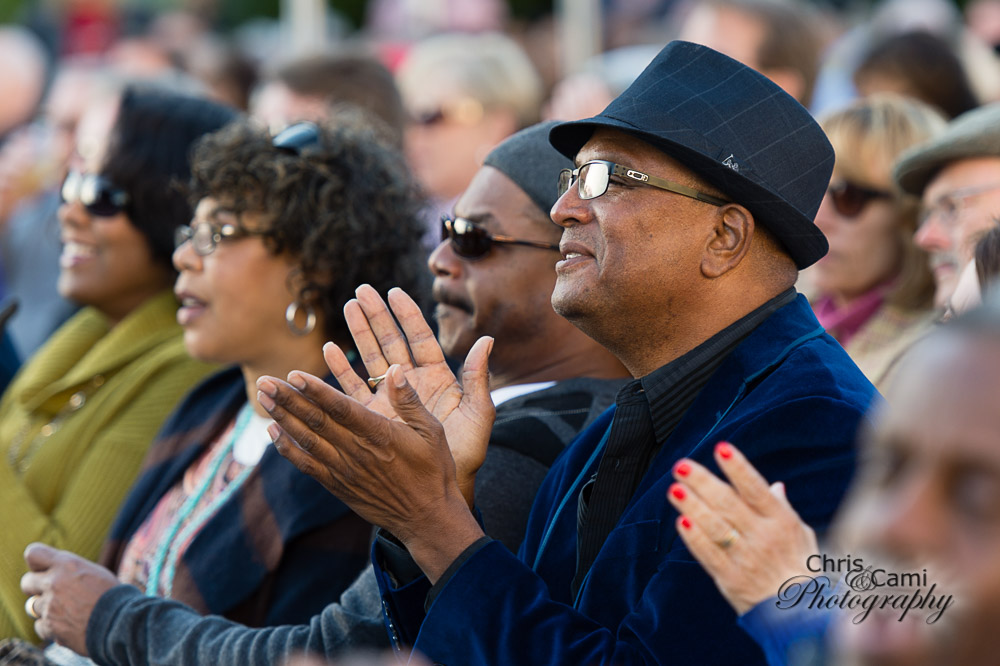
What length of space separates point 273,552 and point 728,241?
137cm

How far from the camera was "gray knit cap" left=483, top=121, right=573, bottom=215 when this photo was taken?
10.3 ft

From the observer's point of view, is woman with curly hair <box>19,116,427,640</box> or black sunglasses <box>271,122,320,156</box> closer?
woman with curly hair <box>19,116,427,640</box>

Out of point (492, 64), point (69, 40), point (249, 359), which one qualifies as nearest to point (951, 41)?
point (492, 64)

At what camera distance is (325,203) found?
345cm

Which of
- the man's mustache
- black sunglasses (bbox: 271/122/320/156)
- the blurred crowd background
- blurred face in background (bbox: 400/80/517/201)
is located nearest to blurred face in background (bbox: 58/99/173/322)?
the blurred crowd background

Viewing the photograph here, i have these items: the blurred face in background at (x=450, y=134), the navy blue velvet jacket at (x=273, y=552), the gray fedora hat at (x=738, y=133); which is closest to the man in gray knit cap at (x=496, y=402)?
the navy blue velvet jacket at (x=273, y=552)

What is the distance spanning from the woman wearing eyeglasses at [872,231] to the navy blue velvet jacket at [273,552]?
2011 mm

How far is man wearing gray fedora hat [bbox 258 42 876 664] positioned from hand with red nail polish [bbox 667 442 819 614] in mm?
294

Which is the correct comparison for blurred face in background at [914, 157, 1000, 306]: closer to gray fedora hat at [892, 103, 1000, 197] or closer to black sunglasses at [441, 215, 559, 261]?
gray fedora hat at [892, 103, 1000, 197]

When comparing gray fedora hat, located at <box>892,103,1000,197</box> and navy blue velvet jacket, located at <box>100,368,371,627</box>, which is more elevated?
gray fedora hat, located at <box>892,103,1000,197</box>

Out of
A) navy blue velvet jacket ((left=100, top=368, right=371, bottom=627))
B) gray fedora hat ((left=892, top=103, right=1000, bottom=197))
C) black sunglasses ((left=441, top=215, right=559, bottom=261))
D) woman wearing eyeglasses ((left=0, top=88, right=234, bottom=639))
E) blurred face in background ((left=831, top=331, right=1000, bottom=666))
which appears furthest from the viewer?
woman wearing eyeglasses ((left=0, top=88, right=234, bottom=639))

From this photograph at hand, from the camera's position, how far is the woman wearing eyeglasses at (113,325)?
3926mm

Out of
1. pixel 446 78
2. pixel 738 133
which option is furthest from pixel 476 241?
pixel 446 78

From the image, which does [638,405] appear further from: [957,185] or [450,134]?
[450,134]
